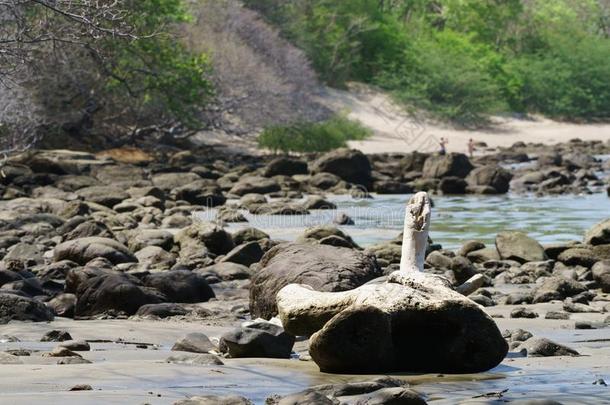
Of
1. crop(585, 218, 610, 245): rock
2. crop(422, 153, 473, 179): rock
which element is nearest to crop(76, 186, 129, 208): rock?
crop(422, 153, 473, 179): rock

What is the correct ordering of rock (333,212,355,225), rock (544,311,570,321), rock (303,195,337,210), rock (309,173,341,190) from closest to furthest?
rock (544,311,570,321), rock (333,212,355,225), rock (303,195,337,210), rock (309,173,341,190)

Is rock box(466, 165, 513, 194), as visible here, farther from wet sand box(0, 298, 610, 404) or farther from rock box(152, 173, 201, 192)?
wet sand box(0, 298, 610, 404)

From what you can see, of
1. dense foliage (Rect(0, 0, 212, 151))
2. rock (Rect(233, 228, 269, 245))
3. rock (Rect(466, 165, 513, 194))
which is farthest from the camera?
dense foliage (Rect(0, 0, 212, 151))

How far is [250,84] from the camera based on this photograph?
44219 mm

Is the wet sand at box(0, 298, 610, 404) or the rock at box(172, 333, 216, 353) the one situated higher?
the wet sand at box(0, 298, 610, 404)

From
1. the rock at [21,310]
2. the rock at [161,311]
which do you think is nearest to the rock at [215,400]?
the rock at [21,310]

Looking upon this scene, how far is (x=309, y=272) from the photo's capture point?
9.82 m

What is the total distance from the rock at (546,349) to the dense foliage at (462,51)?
50.9 metres

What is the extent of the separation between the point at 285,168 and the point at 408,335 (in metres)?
27.6

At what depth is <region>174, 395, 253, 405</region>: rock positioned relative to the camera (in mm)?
5203

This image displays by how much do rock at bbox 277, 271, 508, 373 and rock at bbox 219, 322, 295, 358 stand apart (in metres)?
0.64

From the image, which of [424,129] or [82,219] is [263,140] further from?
[82,219]

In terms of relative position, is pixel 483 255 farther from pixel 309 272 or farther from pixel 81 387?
pixel 81 387

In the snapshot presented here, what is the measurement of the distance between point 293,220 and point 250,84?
70.9ft
